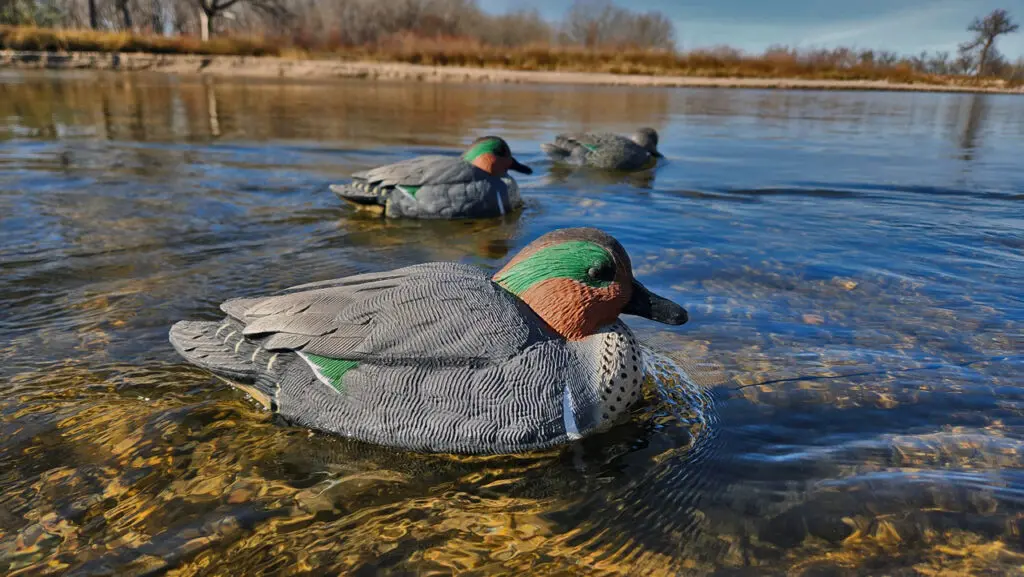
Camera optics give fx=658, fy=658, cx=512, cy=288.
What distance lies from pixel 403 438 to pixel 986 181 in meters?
9.78

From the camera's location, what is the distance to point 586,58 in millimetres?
35656

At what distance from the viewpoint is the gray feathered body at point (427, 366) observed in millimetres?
2807

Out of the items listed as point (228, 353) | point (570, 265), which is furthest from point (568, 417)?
point (228, 353)

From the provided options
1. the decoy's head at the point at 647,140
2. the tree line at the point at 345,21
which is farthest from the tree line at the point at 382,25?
the decoy's head at the point at 647,140

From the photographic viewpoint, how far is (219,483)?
8.89ft

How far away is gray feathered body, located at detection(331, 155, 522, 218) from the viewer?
6.93m

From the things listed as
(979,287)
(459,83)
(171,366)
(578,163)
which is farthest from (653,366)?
(459,83)

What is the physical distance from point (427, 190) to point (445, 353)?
4355 mm

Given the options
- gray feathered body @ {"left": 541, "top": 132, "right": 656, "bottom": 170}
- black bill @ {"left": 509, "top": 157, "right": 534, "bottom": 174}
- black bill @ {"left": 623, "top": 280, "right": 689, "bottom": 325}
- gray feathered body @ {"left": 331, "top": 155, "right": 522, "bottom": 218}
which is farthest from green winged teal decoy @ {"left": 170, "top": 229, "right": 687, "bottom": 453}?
gray feathered body @ {"left": 541, "top": 132, "right": 656, "bottom": 170}

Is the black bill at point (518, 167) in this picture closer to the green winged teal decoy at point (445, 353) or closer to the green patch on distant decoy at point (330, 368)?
the green winged teal decoy at point (445, 353)

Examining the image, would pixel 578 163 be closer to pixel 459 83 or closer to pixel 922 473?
pixel 922 473

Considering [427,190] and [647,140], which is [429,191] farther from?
[647,140]

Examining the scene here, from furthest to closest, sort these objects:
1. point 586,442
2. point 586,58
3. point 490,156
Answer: point 586,58 → point 490,156 → point 586,442

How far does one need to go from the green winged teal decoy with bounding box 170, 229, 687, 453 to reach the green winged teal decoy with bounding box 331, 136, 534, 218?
152 inches
